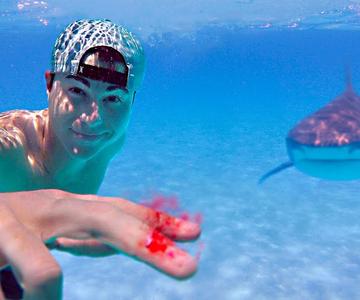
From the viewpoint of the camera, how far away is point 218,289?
7.07m

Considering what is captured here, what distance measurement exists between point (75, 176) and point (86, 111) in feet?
3.81

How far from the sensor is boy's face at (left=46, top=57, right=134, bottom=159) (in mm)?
2541

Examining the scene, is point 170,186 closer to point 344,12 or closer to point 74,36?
point 74,36

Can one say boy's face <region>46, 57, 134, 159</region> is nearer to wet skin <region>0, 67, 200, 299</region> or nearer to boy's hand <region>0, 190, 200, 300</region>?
wet skin <region>0, 67, 200, 299</region>

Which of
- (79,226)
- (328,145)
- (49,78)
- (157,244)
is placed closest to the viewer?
(157,244)

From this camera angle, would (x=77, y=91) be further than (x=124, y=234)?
Yes

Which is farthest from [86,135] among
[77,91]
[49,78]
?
[49,78]

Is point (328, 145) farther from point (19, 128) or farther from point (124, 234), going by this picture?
point (124, 234)

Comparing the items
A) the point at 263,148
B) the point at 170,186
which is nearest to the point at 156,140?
the point at 263,148

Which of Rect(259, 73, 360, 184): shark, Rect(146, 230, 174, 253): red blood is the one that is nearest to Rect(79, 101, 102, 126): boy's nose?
Rect(146, 230, 174, 253): red blood

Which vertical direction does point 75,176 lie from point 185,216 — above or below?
below

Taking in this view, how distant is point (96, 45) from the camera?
8.30 ft

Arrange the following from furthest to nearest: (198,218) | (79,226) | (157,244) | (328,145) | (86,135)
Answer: (328,145), (86,135), (198,218), (79,226), (157,244)

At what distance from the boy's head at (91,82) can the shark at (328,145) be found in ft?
12.3
